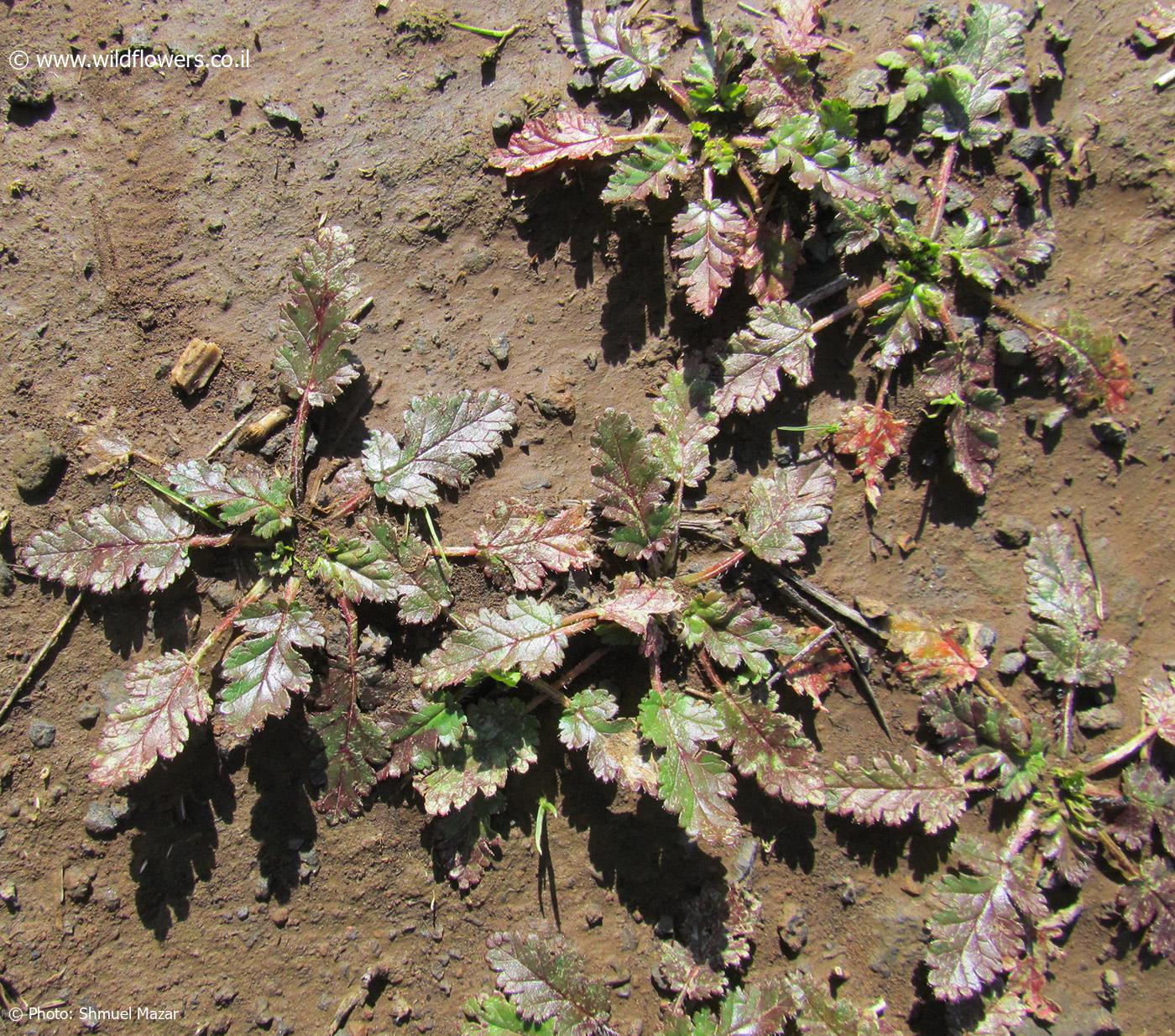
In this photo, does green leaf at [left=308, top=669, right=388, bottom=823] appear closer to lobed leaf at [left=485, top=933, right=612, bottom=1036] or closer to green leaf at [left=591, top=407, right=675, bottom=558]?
lobed leaf at [left=485, top=933, right=612, bottom=1036]

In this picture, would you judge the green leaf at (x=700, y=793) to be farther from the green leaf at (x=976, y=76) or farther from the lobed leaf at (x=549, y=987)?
the green leaf at (x=976, y=76)

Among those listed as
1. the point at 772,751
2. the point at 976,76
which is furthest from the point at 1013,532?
the point at 976,76

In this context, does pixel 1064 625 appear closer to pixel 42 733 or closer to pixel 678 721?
pixel 678 721

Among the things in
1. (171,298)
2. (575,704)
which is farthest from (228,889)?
(171,298)

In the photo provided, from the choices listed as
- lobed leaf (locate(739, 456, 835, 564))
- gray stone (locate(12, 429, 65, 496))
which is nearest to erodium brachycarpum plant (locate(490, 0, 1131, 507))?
lobed leaf (locate(739, 456, 835, 564))

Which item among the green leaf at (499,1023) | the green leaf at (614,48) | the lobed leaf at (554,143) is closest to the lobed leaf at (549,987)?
the green leaf at (499,1023)

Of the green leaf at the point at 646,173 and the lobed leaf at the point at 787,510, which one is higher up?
the green leaf at the point at 646,173
